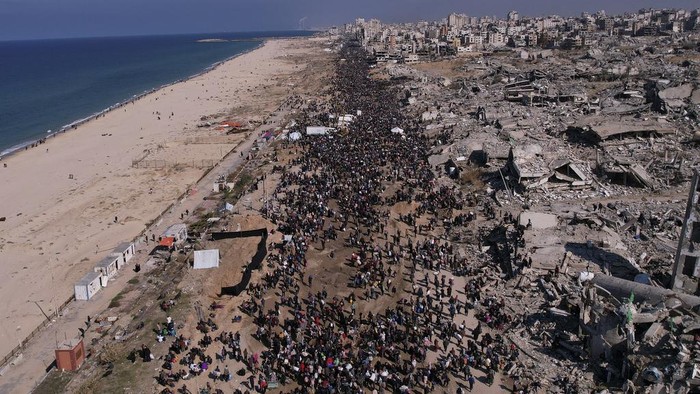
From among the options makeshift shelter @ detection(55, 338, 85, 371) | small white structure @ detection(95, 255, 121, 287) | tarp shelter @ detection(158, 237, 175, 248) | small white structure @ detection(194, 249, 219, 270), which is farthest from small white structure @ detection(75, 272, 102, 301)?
Result: makeshift shelter @ detection(55, 338, 85, 371)

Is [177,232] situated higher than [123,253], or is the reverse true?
[177,232]

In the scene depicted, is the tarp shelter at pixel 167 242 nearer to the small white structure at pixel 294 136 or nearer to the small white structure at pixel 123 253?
the small white structure at pixel 123 253

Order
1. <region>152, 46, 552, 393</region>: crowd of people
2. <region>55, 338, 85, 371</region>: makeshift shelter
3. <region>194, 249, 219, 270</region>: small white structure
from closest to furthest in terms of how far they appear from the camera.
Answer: <region>152, 46, 552, 393</region>: crowd of people → <region>55, 338, 85, 371</region>: makeshift shelter → <region>194, 249, 219, 270</region>: small white structure

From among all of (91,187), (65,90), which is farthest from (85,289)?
(65,90)

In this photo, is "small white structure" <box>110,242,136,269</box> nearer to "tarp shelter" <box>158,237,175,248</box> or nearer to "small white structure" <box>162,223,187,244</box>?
"tarp shelter" <box>158,237,175,248</box>

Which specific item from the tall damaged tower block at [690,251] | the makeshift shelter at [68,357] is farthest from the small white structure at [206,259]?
the tall damaged tower block at [690,251]

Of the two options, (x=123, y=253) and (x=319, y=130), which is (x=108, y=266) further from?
(x=319, y=130)

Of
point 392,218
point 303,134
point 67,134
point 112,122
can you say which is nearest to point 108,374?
point 392,218
